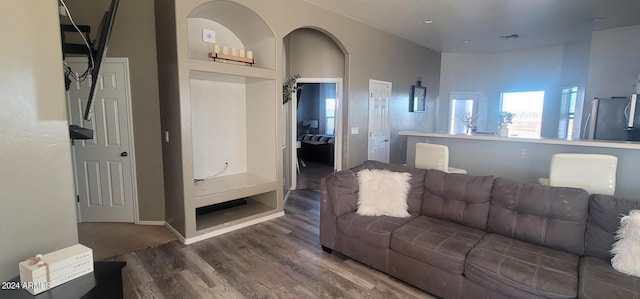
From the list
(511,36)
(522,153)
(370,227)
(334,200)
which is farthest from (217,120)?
(511,36)

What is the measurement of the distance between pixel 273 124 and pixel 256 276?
2.01 m

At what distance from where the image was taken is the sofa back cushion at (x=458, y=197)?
2588 millimetres

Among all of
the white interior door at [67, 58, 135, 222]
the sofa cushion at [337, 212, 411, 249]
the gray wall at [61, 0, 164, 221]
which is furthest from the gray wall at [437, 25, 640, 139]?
the white interior door at [67, 58, 135, 222]

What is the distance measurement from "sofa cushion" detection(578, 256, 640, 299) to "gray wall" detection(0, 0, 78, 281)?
3222 millimetres

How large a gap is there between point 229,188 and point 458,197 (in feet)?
8.43

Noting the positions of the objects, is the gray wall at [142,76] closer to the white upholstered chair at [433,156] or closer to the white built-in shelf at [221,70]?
the white built-in shelf at [221,70]

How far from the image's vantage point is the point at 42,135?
5.84 ft

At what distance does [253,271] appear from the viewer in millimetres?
2695

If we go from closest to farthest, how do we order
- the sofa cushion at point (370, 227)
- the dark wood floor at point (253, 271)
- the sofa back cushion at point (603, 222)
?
1. the sofa back cushion at point (603, 222)
2. the dark wood floor at point (253, 271)
3. the sofa cushion at point (370, 227)

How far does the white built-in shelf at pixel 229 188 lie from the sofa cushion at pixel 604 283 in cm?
317

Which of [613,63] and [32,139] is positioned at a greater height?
[613,63]

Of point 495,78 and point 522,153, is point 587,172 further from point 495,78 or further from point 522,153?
point 495,78

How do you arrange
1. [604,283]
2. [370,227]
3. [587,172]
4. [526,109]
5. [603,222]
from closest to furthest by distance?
[604,283] → [603,222] → [370,227] → [587,172] → [526,109]

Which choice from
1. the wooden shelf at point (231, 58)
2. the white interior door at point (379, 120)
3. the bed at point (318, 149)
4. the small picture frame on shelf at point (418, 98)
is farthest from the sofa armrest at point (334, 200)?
the bed at point (318, 149)
